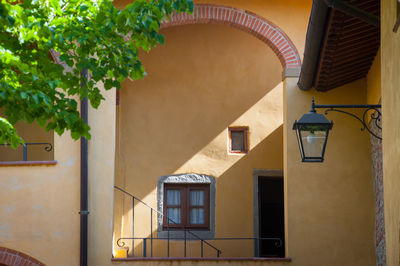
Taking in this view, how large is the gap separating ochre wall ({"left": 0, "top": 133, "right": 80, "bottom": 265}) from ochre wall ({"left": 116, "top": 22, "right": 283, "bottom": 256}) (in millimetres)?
2814

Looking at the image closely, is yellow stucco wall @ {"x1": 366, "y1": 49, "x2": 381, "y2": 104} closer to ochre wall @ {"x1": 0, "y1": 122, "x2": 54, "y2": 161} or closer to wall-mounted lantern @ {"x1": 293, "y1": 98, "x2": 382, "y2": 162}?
wall-mounted lantern @ {"x1": 293, "y1": 98, "x2": 382, "y2": 162}

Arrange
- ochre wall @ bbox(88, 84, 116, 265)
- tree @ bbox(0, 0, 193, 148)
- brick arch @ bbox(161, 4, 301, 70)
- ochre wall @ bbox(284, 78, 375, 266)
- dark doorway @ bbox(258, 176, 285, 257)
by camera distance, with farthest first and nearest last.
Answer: dark doorway @ bbox(258, 176, 285, 257), brick arch @ bbox(161, 4, 301, 70), ochre wall @ bbox(284, 78, 375, 266), ochre wall @ bbox(88, 84, 116, 265), tree @ bbox(0, 0, 193, 148)

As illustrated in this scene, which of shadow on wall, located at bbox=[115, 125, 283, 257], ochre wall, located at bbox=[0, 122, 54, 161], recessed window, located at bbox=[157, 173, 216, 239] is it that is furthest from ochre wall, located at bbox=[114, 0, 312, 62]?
recessed window, located at bbox=[157, 173, 216, 239]

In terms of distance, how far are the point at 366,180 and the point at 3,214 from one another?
581cm

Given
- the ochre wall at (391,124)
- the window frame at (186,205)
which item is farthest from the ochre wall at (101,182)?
the ochre wall at (391,124)

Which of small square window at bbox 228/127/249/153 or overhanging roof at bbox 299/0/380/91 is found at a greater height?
overhanging roof at bbox 299/0/380/91

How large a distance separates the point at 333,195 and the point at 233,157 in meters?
3.14

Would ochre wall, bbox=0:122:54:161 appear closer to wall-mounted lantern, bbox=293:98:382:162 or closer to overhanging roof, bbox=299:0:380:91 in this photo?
overhanging roof, bbox=299:0:380:91

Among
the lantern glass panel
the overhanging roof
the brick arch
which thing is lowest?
the lantern glass panel

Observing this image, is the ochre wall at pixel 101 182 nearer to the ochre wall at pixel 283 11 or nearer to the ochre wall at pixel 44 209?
the ochre wall at pixel 44 209

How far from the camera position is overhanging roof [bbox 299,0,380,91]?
7945 mm

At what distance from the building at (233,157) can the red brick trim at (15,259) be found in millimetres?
22

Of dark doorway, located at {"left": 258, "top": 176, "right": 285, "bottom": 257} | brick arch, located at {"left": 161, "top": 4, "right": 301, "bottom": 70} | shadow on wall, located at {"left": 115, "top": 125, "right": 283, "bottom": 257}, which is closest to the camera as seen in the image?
brick arch, located at {"left": 161, "top": 4, "right": 301, "bottom": 70}

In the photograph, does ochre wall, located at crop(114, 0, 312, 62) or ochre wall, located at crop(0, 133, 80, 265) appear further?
ochre wall, located at crop(114, 0, 312, 62)
